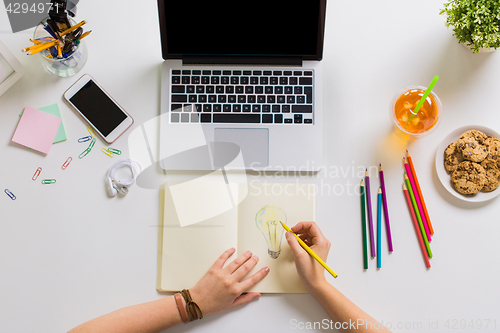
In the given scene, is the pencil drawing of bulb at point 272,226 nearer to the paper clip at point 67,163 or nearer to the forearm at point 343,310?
the forearm at point 343,310

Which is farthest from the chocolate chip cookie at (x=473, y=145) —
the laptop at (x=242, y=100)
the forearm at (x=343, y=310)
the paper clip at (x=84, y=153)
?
the paper clip at (x=84, y=153)

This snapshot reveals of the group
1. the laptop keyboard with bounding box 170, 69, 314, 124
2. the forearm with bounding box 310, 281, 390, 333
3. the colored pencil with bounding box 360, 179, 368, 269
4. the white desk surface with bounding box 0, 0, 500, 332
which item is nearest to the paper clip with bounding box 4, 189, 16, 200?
the white desk surface with bounding box 0, 0, 500, 332

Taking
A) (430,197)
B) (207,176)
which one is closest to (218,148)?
(207,176)

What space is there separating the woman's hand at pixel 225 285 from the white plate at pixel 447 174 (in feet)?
1.76

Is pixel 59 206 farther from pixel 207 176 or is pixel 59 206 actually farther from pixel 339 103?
pixel 339 103

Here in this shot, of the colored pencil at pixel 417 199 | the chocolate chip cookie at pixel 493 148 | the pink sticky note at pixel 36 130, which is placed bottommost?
the colored pencil at pixel 417 199

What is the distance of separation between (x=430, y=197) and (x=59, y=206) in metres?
1.02

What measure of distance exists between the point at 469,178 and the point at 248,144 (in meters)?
0.59

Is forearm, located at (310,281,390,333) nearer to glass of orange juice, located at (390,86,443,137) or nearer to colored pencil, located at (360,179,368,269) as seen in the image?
colored pencil, located at (360,179,368,269)

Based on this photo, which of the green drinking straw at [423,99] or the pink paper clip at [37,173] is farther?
the pink paper clip at [37,173]

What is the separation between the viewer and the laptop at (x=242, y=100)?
3.03 ft

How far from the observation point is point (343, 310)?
2.81 feet

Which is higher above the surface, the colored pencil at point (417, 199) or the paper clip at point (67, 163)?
the paper clip at point (67, 163)

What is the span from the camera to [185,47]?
0.93 meters
